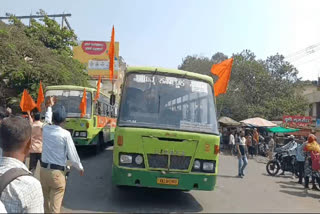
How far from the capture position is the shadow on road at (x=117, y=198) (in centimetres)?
715

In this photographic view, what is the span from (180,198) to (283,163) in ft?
25.1

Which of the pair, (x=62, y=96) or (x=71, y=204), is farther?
(x=62, y=96)

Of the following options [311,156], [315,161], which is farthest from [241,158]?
[315,161]

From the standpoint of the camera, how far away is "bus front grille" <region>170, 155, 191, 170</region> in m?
7.00

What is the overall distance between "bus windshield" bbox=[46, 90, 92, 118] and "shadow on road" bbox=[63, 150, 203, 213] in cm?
412

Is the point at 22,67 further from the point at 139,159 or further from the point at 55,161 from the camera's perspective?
the point at 55,161

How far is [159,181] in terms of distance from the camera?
6.91 metres

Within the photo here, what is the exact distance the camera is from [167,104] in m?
7.57

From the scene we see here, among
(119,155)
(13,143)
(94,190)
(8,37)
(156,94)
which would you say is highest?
(8,37)

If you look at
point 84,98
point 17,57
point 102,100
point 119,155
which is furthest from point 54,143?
point 17,57

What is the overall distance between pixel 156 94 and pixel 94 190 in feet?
9.49

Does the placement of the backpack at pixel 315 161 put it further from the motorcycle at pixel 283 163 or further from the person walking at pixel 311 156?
the motorcycle at pixel 283 163

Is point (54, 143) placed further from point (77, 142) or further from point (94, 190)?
point (77, 142)

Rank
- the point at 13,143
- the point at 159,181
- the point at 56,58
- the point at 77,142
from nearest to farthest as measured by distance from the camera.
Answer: the point at 13,143 < the point at 159,181 < the point at 77,142 < the point at 56,58
